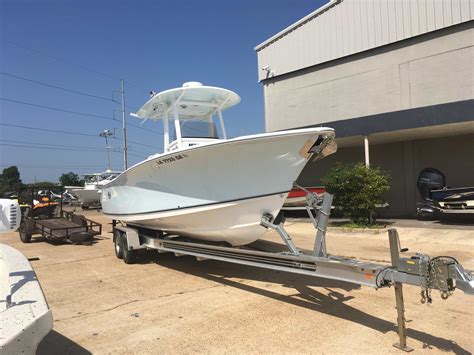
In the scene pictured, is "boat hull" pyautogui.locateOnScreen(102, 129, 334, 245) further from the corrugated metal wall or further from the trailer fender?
the corrugated metal wall

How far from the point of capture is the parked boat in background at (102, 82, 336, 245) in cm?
556

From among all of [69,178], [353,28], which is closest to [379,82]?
[353,28]

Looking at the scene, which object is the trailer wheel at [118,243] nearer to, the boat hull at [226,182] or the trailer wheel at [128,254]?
the trailer wheel at [128,254]

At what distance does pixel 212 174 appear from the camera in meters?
6.10

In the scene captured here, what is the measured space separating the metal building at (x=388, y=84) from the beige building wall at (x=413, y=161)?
1.4 inches

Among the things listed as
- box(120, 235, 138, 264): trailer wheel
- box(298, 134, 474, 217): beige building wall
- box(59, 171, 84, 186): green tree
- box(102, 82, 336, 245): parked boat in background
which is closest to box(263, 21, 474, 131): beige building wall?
box(298, 134, 474, 217): beige building wall

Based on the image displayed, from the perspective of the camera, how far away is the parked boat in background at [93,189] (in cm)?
2680

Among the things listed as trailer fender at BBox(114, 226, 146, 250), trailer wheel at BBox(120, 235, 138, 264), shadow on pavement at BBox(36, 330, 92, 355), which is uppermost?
trailer fender at BBox(114, 226, 146, 250)

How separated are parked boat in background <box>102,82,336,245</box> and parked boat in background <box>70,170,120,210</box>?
64.2 feet

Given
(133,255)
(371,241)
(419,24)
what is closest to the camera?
(133,255)

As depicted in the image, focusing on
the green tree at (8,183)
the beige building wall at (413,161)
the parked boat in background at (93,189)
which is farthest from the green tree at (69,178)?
the beige building wall at (413,161)

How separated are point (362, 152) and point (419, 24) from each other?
5.42m

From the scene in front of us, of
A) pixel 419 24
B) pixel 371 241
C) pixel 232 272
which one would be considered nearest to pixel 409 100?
pixel 419 24

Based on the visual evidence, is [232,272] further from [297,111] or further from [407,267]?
[297,111]
